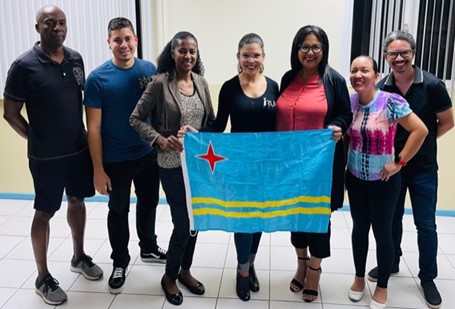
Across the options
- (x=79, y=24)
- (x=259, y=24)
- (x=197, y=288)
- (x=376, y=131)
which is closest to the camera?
(x=376, y=131)

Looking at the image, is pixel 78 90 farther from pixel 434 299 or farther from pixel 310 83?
pixel 434 299

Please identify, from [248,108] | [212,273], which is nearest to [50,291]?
[212,273]

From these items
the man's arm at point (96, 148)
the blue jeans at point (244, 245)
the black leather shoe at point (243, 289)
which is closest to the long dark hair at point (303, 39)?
the blue jeans at point (244, 245)

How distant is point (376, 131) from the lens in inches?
79.4

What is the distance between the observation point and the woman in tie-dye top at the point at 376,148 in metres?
2.02

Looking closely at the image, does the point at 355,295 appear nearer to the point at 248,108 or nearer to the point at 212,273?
the point at 212,273

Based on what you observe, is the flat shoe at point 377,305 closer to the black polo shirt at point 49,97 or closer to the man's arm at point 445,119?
the man's arm at point 445,119

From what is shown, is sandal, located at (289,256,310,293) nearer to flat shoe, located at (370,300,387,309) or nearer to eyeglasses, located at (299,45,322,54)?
flat shoe, located at (370,300,387,309)

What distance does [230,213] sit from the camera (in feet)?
7.29

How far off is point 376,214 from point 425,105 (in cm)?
62

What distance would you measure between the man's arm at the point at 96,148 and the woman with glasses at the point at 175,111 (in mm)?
232

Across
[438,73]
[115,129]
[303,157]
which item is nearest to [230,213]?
[303,157]

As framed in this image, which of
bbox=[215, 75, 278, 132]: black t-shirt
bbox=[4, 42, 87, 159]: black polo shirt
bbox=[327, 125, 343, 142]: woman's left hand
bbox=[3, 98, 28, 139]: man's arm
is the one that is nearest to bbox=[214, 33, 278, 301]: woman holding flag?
bbox=[215, 75, 278, 132]: black t-shirt

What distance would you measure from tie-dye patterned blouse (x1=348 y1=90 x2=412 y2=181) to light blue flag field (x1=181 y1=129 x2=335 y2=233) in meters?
0.15
